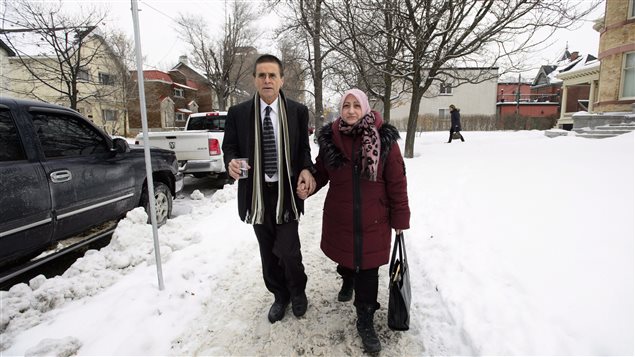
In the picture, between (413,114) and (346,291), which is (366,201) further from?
(413,114)

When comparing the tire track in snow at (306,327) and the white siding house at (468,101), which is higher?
the white siding house at (468,101)

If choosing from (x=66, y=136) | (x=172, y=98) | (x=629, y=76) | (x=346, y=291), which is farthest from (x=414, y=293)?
(x=172, y=98)

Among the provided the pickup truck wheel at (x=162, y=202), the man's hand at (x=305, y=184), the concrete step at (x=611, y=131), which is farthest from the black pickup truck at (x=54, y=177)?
the concrete step at (x=611, y=131)

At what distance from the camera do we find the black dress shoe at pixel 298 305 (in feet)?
9.09

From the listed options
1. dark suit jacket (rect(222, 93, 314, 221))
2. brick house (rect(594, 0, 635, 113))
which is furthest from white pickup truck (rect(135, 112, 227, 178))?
brick house (rect(594, 0, 635, 113))

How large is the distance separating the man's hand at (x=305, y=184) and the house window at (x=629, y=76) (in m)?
18.5

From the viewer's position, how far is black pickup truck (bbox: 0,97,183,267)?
9.16 ft

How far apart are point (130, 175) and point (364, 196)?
3.53m

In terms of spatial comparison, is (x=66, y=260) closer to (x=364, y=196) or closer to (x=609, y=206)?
(x=364, y=196)

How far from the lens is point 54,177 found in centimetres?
319

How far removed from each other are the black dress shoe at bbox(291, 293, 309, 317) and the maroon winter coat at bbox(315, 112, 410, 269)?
Result: 0.65 meters

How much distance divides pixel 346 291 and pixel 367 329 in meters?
0.62

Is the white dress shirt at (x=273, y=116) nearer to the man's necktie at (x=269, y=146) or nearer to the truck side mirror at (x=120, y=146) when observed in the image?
the man's necktie at (x=269, y=146)

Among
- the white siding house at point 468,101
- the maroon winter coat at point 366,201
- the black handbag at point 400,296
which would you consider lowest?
the black handbag at point 400,296
